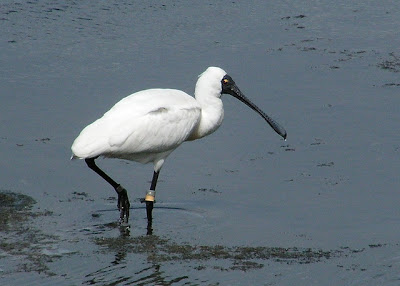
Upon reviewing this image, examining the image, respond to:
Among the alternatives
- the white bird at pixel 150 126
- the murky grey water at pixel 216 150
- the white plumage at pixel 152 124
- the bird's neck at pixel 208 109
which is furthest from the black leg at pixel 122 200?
the bird's neck at pixel 208 109

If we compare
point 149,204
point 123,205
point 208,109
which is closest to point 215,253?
point 149,204

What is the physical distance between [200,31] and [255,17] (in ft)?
3.43

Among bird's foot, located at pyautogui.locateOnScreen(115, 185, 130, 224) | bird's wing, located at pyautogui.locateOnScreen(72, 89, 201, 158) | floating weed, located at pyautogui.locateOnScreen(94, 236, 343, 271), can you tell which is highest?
bird's wing, located at pyautogui.locateOnScreen(72, 89, 201, 158)

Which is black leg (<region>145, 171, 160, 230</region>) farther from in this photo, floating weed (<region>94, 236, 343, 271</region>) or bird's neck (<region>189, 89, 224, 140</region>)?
bird's neck (<region>189, 89, 224, 140</region>)

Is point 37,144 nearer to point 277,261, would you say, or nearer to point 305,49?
point 277,261

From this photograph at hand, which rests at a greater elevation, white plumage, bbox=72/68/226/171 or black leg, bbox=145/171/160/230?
white plumage, bbox=72/68/226/171

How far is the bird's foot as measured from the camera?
31.9 ft

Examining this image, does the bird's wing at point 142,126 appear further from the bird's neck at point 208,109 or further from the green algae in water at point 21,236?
the green algae in water at point 21,236

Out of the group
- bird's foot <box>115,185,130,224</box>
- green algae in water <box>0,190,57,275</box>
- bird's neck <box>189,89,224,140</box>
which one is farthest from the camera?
bird's neck <box>189,89,224,140</box>

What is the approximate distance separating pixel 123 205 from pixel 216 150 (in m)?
1.89

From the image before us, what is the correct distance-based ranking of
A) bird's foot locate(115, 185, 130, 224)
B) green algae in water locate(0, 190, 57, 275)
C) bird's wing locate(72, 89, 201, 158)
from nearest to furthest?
green algae in water locate(0, 190, 57, 275)
bird's wing locate(72, 89, 201, 158)
bird's foot locate(115, 185, 130, 224)

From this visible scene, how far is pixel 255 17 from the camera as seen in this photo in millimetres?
15898

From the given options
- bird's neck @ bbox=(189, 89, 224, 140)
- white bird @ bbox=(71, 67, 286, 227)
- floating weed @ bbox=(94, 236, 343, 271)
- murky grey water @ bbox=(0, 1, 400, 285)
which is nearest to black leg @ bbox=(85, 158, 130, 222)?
white bird @ bbox=(71, 67, 286, 227)

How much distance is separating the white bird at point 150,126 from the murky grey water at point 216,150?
40cm
